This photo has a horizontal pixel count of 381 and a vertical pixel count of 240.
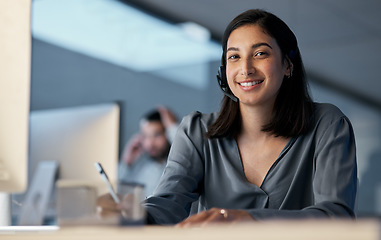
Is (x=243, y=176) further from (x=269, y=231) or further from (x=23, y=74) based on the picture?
(x=269, y=231)

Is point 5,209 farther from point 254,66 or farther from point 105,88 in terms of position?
point 105,88

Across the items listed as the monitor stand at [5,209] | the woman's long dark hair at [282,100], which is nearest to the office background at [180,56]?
the woman's long dark hair at [282,100]

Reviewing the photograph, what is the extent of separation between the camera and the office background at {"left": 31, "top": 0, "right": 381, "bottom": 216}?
3752 millimetres

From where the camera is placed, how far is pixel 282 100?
1.60m

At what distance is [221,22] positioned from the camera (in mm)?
4305

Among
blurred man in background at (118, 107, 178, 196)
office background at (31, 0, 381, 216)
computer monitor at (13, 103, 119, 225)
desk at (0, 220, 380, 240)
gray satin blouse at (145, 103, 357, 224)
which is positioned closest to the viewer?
desk at (0, 220, 380, 240)

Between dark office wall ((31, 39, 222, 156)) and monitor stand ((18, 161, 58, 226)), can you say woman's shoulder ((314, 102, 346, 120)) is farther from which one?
dark office wall ((31, 39, 222, 156))

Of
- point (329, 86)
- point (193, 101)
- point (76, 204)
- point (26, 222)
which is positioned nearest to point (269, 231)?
point (76, 204)

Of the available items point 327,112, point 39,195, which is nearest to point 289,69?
point 327,112

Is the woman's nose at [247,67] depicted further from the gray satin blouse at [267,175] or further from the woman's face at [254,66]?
the gray satin blouse at [267,175]

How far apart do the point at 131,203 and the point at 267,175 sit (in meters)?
0.73

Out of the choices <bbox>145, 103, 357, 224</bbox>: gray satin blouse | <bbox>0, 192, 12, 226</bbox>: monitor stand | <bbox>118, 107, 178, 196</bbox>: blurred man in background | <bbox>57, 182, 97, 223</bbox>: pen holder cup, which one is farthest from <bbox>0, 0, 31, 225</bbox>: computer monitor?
<bbox>118, 107, 178, 196</bbox>: blurred man in background

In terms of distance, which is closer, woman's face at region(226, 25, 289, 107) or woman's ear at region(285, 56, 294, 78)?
woman's face at region(226, 25, 289, 107)

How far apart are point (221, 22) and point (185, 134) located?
2.84 meters
